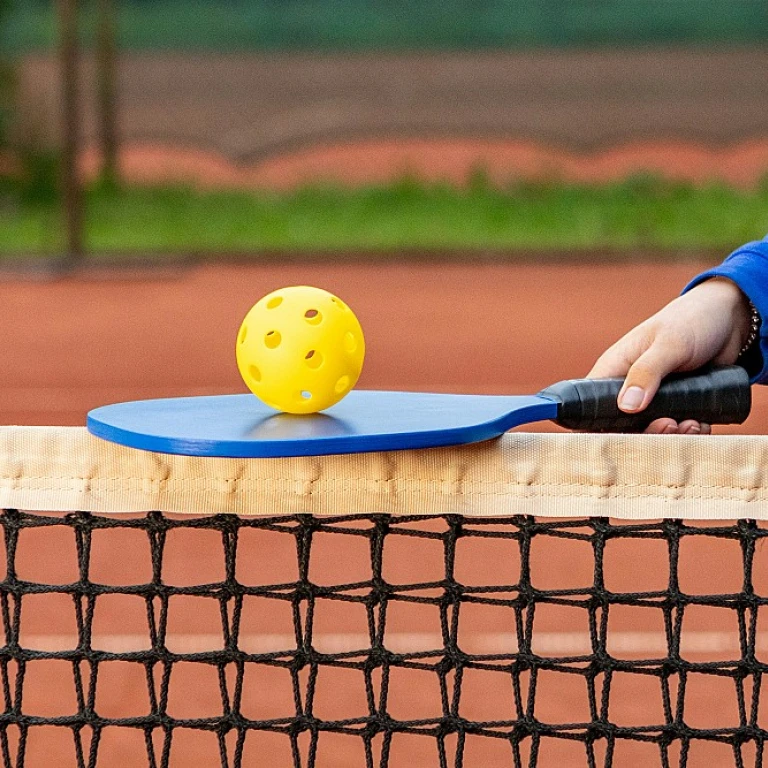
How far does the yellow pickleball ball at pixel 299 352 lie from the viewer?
0.86m

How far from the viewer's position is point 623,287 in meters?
6.78

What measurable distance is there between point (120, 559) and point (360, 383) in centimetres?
213

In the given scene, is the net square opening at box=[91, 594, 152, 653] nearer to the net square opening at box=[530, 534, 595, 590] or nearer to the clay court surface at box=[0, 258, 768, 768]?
the clay court surface at box=[0, 258, 768, 768]

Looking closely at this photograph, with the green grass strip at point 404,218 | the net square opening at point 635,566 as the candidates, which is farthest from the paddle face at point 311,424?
the green grass strip at point 404,218

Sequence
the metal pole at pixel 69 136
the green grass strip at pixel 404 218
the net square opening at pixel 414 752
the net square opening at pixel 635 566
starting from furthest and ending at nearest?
the green grass strip at pixel 404 218
the metal pole at pixel 69 136
the net square opening at pixel 635 566
the net square opening at pixel 414 752

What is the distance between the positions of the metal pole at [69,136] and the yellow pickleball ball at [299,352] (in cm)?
680

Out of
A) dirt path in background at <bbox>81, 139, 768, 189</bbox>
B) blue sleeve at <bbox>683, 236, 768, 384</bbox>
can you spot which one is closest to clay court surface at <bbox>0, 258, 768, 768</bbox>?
blue sleeve at <bbox>683, 236, 768, 384</bbox>

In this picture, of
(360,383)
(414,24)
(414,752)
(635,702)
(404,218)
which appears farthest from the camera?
(414,24)

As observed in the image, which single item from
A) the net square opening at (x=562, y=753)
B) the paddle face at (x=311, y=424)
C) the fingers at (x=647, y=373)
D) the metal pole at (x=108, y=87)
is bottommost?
the net square opening at (x=562, y=753)

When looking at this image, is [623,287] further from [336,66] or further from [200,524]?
[200,524]

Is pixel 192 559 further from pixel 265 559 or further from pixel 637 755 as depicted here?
pixel 637 755

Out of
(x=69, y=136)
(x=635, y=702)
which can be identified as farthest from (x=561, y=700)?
(x=69, y=136)

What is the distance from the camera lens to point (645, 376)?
3.05 ft

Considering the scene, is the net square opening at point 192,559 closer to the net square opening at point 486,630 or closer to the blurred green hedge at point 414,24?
the net square opening at point 486,630
